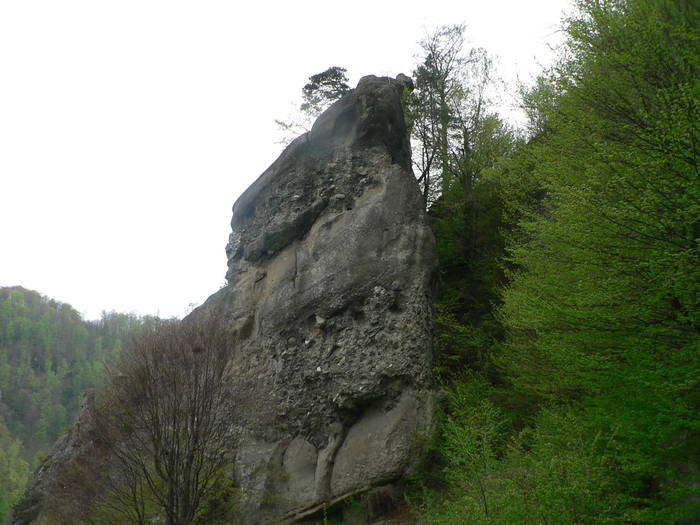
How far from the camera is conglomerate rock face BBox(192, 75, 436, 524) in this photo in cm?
1279

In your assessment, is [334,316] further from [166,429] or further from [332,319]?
[166,429]

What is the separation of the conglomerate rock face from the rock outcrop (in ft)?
0.11

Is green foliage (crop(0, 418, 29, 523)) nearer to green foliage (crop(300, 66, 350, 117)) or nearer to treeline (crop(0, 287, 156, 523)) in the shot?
treeline (crop(0, 287, 156, 523))

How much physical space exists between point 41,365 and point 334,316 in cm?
8048

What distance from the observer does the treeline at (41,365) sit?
57.2 meters

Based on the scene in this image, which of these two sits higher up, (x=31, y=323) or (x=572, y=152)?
(x=31, y=323)

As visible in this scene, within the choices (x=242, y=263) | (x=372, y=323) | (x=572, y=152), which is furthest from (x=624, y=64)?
(x=242, y=263)

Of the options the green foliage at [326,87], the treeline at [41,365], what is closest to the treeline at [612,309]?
the green foliage at [326,87]

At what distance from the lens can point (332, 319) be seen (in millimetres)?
14266

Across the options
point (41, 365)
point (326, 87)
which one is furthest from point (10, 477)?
point (41, 365)

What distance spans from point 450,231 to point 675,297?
12.5 metres

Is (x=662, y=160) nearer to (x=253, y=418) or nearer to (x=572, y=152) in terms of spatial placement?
(x=572, y=152)

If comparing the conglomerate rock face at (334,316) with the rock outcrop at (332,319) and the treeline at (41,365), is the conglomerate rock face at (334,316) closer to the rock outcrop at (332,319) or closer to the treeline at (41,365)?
the rock outcrop at (332,319)

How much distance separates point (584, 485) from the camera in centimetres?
639
